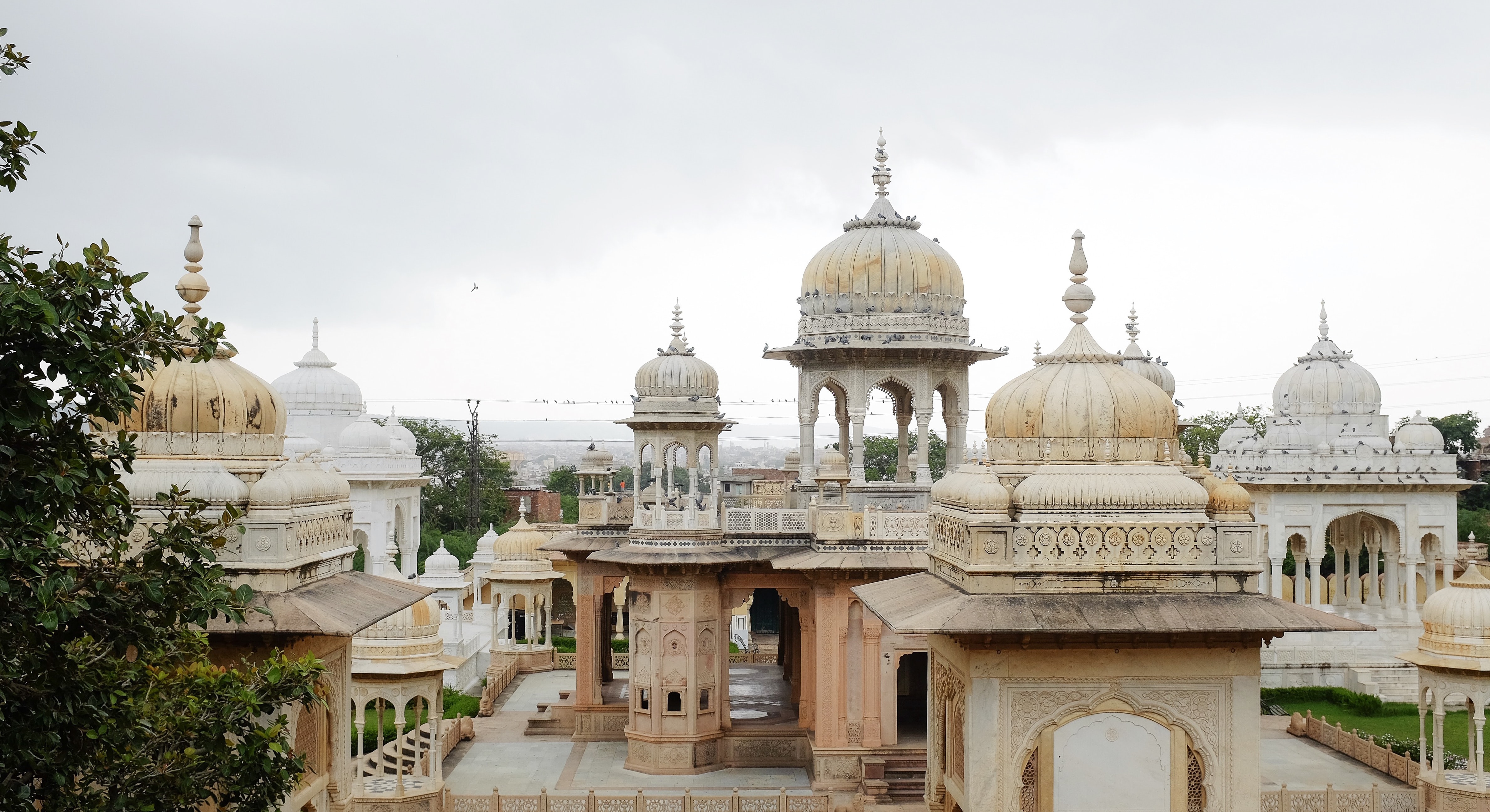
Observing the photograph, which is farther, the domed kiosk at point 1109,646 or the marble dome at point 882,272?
the marble dome at point 882,272

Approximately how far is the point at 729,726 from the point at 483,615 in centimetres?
1945

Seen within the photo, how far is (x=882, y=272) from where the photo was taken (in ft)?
81.3

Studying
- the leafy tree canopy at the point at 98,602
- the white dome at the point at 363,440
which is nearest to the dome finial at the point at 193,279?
the leafy tree canopy at the point at 98,602

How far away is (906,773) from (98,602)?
50.4 feet

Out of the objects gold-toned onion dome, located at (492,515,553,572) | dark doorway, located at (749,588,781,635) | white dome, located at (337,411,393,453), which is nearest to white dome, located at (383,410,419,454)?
white dome, located at (337,411,393,453)

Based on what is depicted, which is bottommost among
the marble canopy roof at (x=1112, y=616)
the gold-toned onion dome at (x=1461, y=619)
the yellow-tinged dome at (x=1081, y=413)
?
the gold-toned onion dome at (x=1461, y=619)

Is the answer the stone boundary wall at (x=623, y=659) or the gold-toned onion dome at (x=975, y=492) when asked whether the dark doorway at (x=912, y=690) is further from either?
the gold-toned onion dome at (x=975, y=492)

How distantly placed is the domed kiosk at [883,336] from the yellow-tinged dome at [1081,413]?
11295 mm

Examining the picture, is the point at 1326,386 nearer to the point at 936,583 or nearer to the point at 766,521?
the point at 766,521

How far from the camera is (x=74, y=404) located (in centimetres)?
838

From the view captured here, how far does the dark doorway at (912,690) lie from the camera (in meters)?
23.7

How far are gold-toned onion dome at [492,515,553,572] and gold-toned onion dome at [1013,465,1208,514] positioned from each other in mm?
22598

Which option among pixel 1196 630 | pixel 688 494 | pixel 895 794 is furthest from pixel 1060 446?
pixel 688 494

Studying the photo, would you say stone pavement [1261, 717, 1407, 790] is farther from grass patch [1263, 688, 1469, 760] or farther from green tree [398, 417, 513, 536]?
green tree [398, 417, 513, 536]
